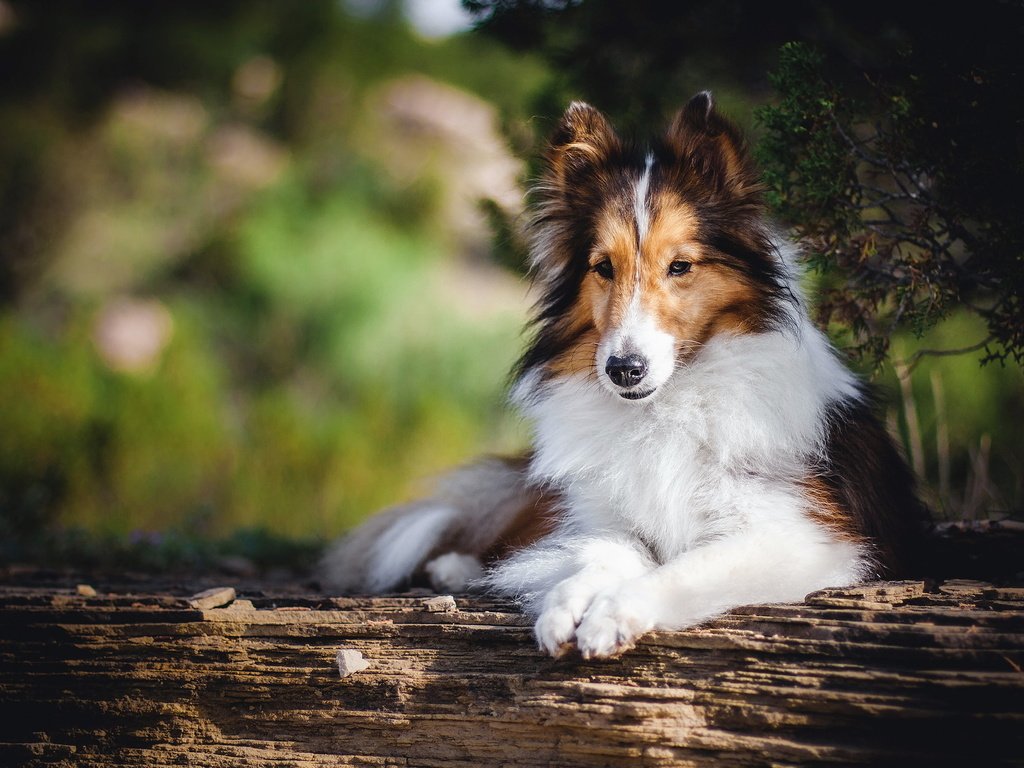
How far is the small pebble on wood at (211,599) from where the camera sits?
304 cm

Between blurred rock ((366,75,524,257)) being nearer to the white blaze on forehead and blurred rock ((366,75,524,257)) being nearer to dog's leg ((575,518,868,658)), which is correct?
the white blaze on forehead

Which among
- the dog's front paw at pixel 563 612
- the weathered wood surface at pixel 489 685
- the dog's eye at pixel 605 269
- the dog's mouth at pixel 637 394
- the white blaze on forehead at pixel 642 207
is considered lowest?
the weathered wood surface at pixel 489 685

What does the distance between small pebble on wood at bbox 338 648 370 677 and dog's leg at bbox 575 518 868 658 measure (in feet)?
2.54

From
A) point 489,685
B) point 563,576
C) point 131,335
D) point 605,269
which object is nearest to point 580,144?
point 605,269

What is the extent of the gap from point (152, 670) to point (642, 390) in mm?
1913

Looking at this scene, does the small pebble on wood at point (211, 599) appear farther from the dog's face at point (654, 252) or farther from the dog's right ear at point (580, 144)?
the dog's right ear at point (580, 144)

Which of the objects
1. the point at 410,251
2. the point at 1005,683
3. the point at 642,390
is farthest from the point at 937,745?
the point at 410,251

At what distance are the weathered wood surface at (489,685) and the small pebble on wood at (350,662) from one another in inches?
0.4

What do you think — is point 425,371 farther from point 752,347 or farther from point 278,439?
point 752,347

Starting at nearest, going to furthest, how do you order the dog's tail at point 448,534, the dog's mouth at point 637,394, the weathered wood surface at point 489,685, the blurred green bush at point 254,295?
the weathered wood surface at point 489,685, the dog's mouth at point 637,394, the dog's tail at point 448,534, the blurred green bush at point 254,295

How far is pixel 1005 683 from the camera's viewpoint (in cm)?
219

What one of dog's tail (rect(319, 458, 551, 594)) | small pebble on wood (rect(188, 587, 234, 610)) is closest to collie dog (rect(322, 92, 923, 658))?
dog's tail (rect(319, 458, 551, 594))

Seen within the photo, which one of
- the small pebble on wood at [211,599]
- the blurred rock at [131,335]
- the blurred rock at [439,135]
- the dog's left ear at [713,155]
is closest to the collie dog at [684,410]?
the dog's left ear at [713,155]

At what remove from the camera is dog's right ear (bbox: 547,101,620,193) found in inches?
128
